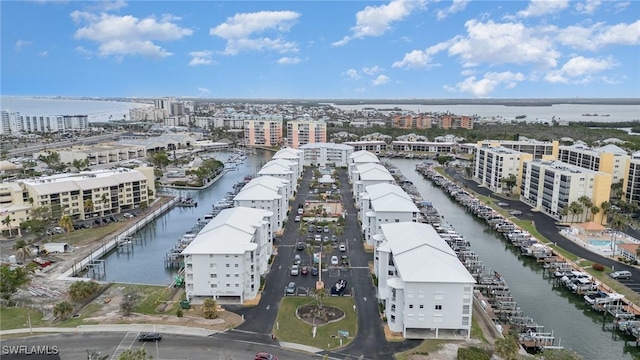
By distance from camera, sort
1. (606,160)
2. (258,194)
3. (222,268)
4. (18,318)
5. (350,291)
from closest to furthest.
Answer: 1. (18,318)
2. (222,268)
3. (350,291)
4. (258,194)
5. (606,160)

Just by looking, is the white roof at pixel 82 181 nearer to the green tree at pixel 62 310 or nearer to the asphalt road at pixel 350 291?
the asphalt road at pixel 350 291

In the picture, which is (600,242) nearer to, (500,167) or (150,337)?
(500,167)

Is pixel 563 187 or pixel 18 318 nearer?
pixel 18 318

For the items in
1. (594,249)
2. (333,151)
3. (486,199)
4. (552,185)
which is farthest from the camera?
(333,151)

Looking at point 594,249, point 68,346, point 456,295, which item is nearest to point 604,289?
point 594,249

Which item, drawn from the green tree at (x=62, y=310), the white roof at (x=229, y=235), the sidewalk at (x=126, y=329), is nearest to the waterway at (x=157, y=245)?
the white roof at (x=229, y=235)

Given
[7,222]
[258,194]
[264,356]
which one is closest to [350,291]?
[264,356]

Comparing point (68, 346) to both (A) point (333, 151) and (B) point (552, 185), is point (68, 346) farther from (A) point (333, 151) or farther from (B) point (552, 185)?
(A) point (333, 151)
